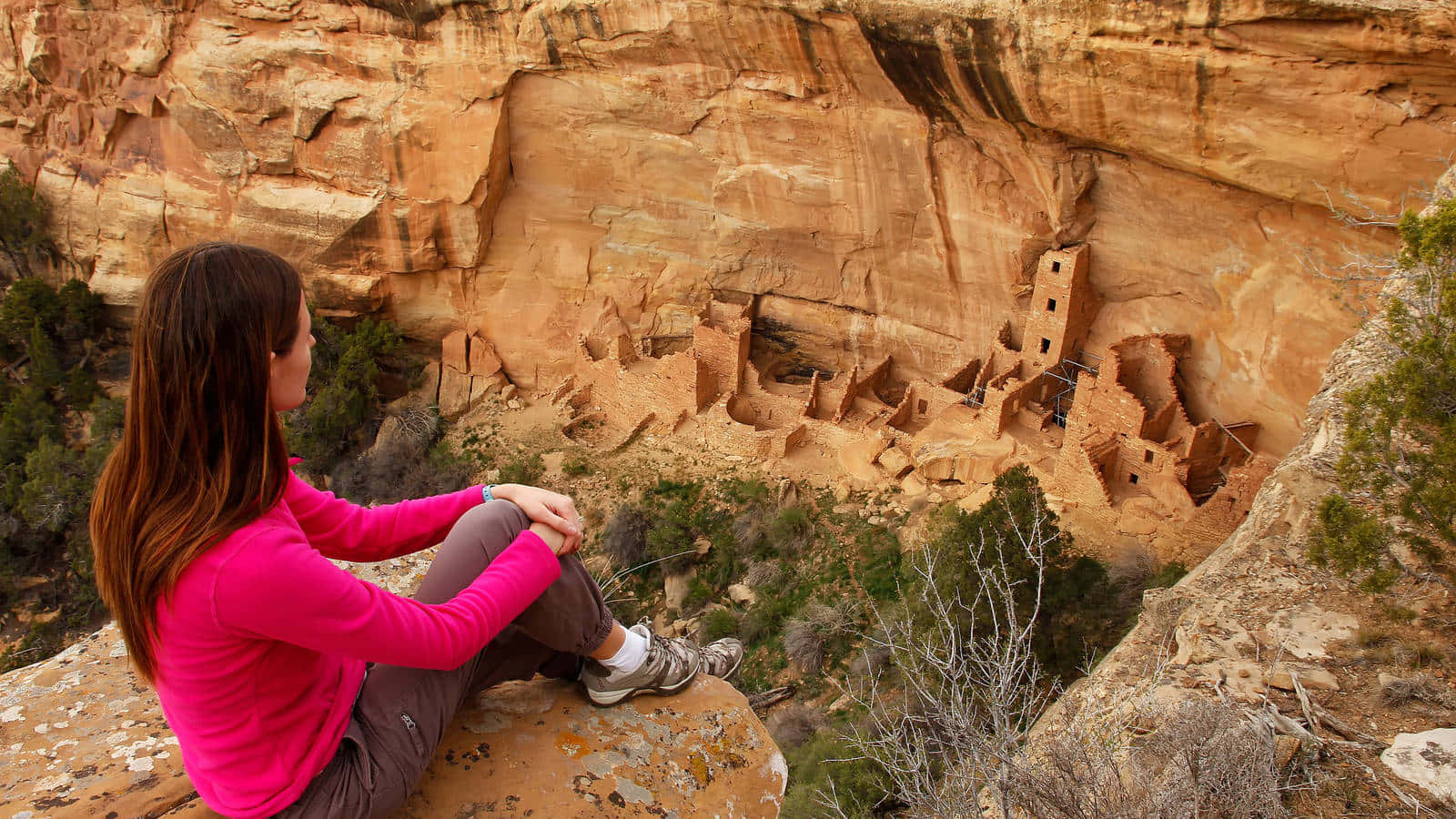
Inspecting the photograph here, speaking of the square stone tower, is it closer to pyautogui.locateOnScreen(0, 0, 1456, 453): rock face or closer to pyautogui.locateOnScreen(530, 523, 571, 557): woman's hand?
pyautogui.locateOnScreen(0, 0, 1456, 453): rock face

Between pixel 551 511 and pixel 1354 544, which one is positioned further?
pixel 1354 544

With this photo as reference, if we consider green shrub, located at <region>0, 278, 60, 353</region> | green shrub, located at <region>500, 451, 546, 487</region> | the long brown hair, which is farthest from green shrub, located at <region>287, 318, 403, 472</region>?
the long brown hair

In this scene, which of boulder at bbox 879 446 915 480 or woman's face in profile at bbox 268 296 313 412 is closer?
woman's face in profile at bbox 268 296 313 412

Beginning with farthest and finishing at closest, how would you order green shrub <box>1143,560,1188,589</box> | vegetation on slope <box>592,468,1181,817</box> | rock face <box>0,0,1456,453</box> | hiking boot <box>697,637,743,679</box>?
green shrub <box>1143,560,1188,589</box>
vegetation on slope <box>592,468,1181,817</box>
rock face <box>0,0,1456,453</box>
hiking boot <box>697,637,743,679</box>

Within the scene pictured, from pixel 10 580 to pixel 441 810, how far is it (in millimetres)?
14672

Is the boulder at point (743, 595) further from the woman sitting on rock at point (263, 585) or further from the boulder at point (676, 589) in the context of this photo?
the woman sitting on rock at point (263, 585)

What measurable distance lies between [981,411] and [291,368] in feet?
29.5

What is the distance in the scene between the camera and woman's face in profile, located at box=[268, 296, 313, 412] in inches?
85.8

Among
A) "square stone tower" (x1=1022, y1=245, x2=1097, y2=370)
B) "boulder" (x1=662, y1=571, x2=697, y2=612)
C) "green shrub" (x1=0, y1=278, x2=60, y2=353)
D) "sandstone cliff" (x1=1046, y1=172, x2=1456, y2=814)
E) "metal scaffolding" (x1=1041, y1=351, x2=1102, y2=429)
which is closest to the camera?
"sandstone cliff" (x1=1046, y1=172, x2=1456, y2=814)

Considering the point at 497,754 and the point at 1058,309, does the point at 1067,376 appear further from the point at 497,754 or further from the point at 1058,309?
the point at 497,754

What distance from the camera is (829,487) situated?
36.7 feet

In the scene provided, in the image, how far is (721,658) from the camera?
10.3 ft

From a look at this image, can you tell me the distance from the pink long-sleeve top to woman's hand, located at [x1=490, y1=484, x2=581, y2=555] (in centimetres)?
8

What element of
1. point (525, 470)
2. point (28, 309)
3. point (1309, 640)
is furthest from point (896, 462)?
point (28, 309)
